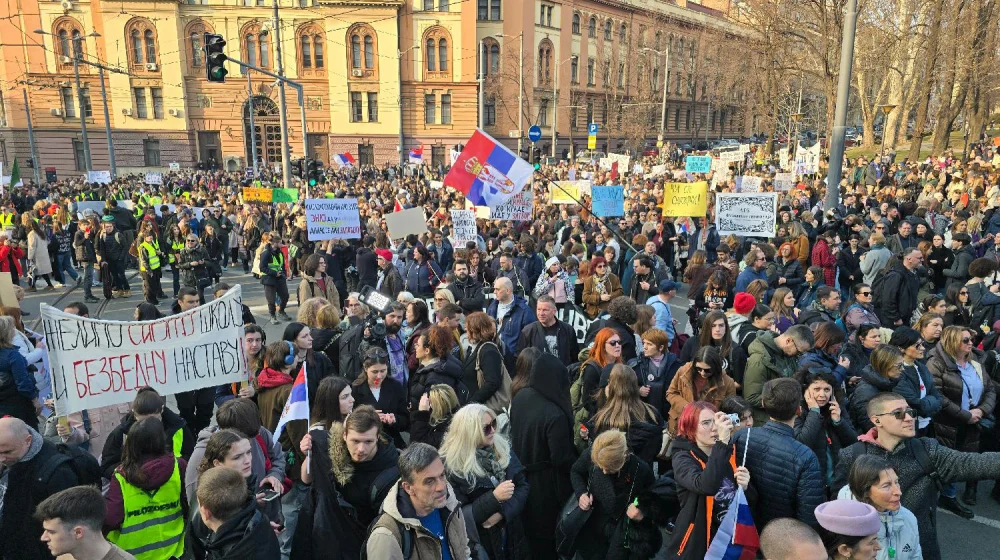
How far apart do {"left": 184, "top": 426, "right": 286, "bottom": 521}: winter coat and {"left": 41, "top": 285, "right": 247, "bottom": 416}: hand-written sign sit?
117 centimetres

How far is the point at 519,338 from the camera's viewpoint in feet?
21.6

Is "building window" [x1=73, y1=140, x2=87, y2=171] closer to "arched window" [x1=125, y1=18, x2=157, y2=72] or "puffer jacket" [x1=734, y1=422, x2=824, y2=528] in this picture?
"arched window" [x1=125, y1=18, x2=157, y2=72]

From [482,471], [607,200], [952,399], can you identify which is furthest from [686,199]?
[482,471]

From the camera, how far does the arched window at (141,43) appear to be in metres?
45.7

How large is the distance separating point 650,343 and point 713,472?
2.00 m

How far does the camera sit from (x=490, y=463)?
3893 millimetres

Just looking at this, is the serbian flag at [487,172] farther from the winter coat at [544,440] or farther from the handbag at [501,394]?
the winter coat at [544,440]

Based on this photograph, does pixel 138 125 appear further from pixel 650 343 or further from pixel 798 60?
pixel 650 343

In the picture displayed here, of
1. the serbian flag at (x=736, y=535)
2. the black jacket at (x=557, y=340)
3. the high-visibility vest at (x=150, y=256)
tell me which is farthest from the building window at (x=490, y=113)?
the serbian flag at (x=736, y=535)

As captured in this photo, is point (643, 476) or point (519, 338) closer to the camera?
point (643, 476)

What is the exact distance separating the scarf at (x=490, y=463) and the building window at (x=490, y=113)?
4943 centimetres

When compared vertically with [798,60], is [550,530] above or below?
below

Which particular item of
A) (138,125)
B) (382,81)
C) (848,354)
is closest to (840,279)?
(848,354)

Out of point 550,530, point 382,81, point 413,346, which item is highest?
point 382,81
